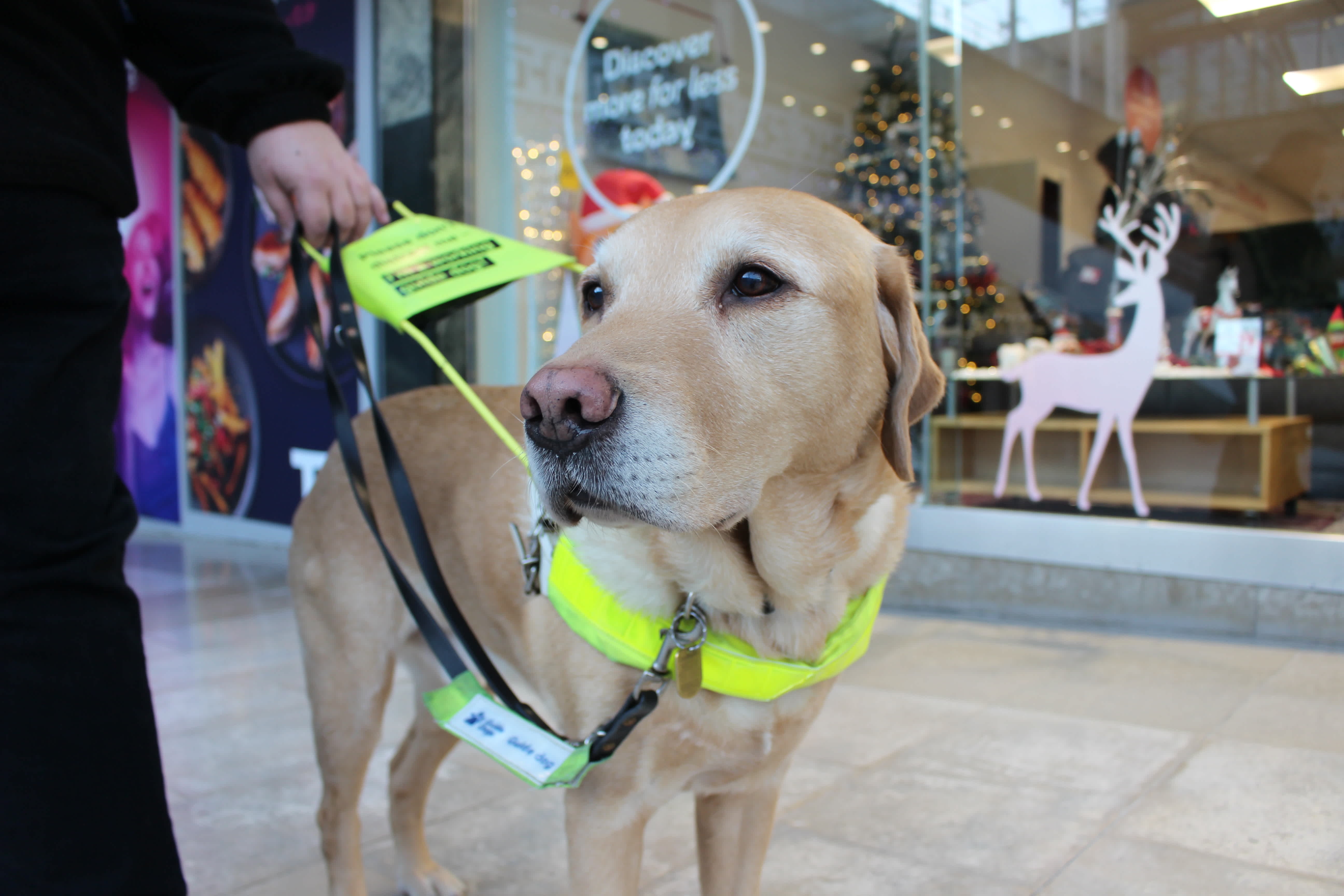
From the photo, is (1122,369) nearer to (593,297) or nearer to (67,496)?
(593,297)

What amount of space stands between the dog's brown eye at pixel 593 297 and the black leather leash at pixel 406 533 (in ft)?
1.44

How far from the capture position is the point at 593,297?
181 centimetres

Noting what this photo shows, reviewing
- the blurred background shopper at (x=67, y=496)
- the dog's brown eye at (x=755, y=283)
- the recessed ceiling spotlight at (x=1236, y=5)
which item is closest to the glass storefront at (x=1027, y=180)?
the recessed ceiling spotlight at (x=1236, y=5)

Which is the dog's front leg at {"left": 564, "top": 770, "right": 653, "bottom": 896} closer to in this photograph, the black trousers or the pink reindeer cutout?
the black trousers

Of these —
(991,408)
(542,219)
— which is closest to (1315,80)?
(991,408)

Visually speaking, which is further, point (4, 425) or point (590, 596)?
point (590, 596)

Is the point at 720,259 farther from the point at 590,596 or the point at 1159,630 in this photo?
the point at 1159,630

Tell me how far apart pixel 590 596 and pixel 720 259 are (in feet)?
1.98

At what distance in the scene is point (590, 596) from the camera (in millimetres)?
1622

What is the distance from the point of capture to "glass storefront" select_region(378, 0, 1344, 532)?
4352 mm

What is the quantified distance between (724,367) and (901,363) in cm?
38

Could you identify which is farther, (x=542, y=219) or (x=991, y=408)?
(x=542, y=219)

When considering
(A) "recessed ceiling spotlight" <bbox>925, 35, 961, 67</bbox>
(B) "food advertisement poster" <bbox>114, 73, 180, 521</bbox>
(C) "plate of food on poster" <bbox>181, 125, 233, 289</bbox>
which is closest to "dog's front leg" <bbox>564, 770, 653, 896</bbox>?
(A) "recessed ceiling spotlight" <bbox>925, 35, 961, 67</bbox>

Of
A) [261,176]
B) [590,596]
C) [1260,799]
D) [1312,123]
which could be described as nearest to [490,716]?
[590,596]
